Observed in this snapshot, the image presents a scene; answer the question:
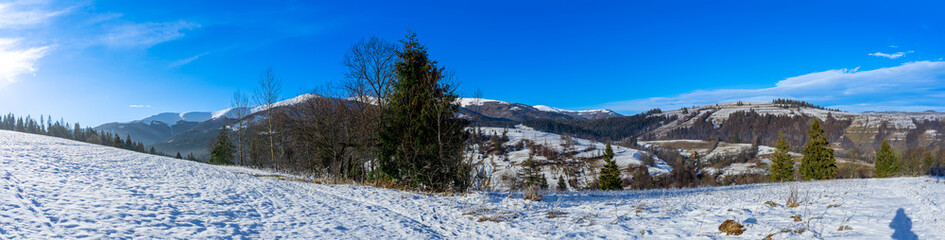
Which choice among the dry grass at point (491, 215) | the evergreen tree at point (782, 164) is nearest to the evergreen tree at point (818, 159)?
the evergreen tree at point (782, 164)

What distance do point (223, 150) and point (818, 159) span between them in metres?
74.3

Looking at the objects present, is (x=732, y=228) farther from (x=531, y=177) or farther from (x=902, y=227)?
(x=531, y=177)

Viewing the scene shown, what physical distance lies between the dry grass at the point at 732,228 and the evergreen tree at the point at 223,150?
54566 millimetres

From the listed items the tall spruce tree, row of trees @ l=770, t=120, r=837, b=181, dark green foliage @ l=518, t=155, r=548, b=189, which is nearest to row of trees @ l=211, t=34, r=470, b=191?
the tall spruce tree

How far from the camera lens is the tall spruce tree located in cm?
1617

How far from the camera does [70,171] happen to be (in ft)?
41.4

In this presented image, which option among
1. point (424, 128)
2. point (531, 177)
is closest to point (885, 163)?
point (531, 177)

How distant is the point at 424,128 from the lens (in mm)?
16891

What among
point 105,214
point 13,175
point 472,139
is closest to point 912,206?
point 472,139

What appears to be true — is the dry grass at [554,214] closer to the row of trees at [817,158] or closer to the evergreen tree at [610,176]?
the evergreen tree at [610,176]

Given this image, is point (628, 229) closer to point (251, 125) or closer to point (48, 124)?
point (251, 125)

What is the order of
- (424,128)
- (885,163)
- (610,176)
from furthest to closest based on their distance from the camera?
(885,163) → (610,176) → (424,128)

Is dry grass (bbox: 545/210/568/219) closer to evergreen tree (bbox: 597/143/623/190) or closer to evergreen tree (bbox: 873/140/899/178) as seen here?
evergreen tree (bbox: 597/143/623/190)

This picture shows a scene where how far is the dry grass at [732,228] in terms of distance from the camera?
6.32 metres
